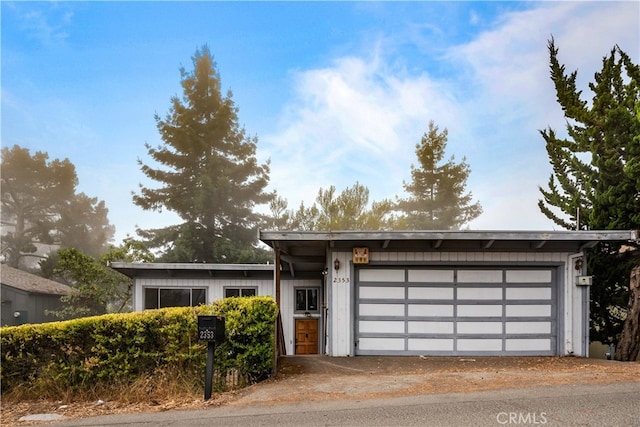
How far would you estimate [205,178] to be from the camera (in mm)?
25281

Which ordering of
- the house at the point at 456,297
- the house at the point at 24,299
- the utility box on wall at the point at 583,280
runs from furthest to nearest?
the house at the point at 24,299
the house at the point at 456,297
the utility box on wall at the point at 583,280

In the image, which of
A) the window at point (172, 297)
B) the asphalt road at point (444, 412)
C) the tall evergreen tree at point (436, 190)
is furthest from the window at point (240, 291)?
the tall evergreen tree at point (436, 190)

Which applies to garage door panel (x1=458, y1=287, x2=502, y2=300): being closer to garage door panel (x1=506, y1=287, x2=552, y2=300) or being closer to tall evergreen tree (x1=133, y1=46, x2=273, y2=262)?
garage door panel (x1=506, y1=287, x2=552, y2=300)

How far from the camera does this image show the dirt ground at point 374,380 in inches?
218

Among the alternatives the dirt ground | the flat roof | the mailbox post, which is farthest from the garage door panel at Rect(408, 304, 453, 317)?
the mailbox post

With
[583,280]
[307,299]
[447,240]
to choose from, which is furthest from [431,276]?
[307,299]

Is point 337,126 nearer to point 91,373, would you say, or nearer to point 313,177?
point 313,177

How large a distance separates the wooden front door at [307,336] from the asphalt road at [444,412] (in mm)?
8220

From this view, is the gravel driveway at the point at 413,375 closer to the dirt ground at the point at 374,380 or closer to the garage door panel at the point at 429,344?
the dirt ground at the point at 374,380

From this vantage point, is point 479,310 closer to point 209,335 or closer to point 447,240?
point 447,240

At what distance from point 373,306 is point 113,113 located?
75.0 feet

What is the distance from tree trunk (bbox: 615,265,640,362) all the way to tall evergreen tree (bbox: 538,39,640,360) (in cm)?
121

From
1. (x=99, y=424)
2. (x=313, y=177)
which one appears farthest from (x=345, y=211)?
(x=99, y=424)

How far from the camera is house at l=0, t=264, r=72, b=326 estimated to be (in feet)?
58.0
